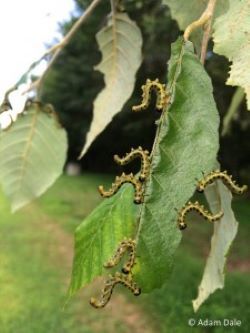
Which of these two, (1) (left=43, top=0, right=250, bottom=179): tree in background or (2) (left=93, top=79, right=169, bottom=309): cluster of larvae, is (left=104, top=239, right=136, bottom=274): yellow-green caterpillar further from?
(1) (left=43, top=0, right=250, bottom=179): tree in background

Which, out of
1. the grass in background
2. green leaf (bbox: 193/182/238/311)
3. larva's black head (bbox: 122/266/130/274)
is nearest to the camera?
larva's black head (bbox: 122/266/130/274)

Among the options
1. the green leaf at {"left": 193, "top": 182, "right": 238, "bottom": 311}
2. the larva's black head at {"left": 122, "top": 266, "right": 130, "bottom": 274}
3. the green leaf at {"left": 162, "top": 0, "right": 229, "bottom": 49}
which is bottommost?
the green leaf at {"left": 193, "top": 182, "right": 238, "bottom": 311}

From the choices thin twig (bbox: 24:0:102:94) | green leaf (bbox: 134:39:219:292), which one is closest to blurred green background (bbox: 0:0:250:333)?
Result: thin twig (bbox: 24:0:102:94)

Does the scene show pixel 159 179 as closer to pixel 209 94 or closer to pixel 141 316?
pixel 209 94

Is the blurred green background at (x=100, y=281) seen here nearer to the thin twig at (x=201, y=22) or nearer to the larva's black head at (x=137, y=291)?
the thin twig at (x=201, y=22)

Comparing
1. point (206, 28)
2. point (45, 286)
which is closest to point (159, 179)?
point (206, 28)

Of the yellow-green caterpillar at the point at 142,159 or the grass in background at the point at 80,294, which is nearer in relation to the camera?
the yellow-green caterpillar at the point at 142,159

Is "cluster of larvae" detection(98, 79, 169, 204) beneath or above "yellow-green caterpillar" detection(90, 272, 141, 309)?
above

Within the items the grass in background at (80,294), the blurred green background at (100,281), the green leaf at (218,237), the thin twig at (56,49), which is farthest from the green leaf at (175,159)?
the grass in background at (80,294)
